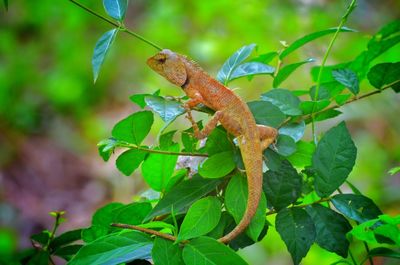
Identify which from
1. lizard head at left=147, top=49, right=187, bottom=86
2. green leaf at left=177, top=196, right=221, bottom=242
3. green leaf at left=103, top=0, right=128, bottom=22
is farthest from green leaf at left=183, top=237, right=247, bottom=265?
lizard head at left=147, top=49, right=187, bottom=86

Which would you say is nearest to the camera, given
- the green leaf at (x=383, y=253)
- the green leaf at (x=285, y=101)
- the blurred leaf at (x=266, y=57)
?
the green leaf at (x=383, y=253)

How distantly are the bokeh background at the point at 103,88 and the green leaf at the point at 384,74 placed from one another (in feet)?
7.05

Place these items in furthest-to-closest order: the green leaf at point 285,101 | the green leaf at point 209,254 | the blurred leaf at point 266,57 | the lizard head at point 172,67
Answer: the lizard head at point 172,67 < the blurred leaf at point 266,57 < the green leaf at point 285,101 < the green leaf at point 209,254

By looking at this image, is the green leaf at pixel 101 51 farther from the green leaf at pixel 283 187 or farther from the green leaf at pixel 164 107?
the green leaf at pixel 283 187

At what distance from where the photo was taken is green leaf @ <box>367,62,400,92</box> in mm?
982

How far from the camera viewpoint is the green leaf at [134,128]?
0.88 meters

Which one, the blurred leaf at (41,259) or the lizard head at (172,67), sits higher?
the lizard head at (172,67)

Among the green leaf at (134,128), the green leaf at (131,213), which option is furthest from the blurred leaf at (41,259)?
the green leaf at (134,128)

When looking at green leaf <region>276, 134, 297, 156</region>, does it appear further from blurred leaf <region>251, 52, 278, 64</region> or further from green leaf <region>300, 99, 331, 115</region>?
blurred leaf <region>251, 52, 278, 64</region>

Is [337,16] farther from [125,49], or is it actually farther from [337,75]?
[337,75]

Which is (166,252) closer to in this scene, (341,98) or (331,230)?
(331,230)

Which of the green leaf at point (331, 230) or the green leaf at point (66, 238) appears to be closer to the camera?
the green leaf at point (331, 230)

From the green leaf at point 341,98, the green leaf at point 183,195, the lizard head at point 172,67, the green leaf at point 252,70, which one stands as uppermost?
the lizard head at point 172,67

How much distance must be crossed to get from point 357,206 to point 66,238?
55cm
